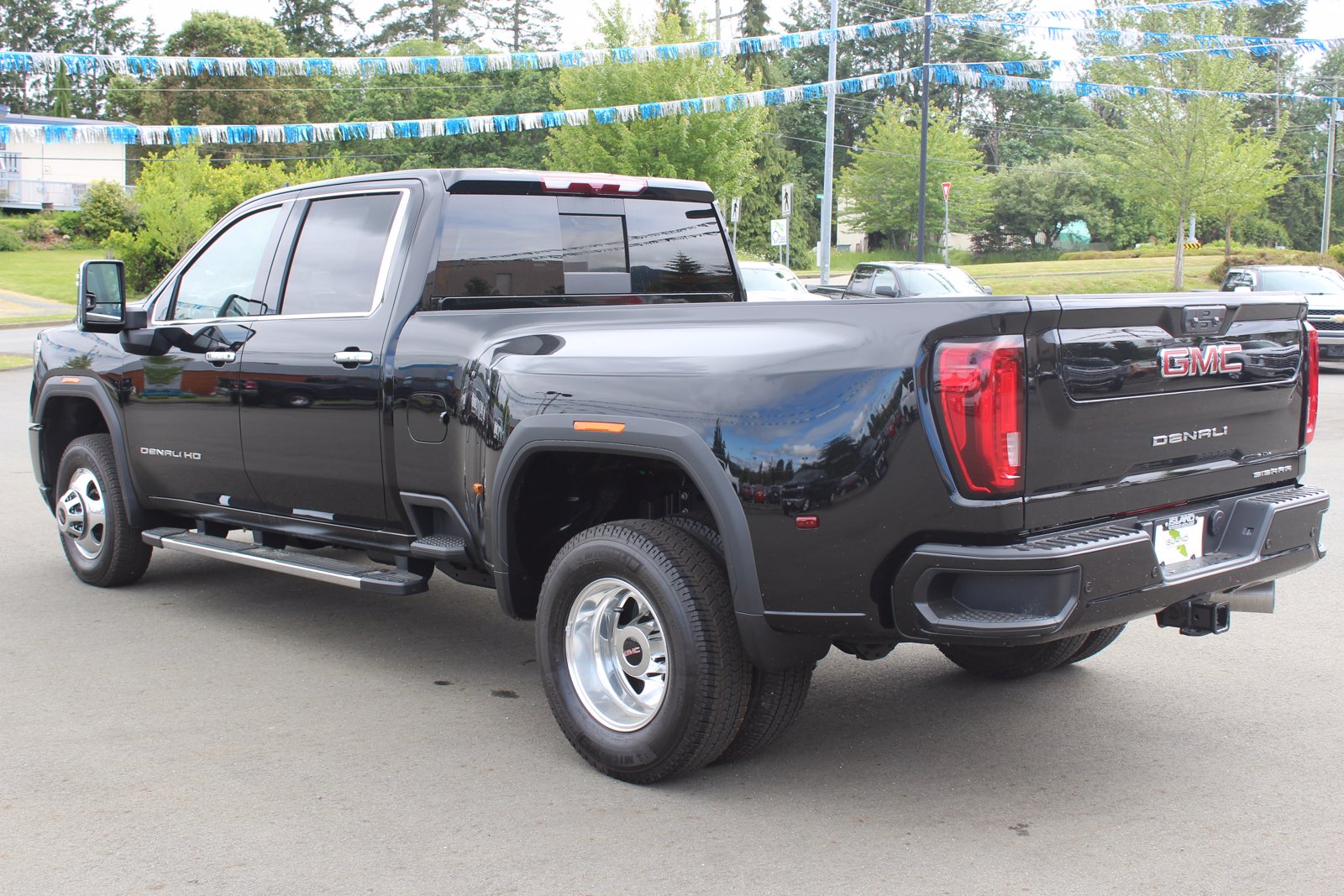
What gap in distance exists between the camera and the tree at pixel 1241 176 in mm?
38469

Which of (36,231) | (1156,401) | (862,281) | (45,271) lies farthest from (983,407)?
(36,231)

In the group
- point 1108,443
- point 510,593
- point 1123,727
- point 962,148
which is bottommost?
point 1123,727

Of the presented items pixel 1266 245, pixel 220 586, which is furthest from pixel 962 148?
pixel 220 586

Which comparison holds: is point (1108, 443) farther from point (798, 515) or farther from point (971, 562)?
point (798, 515)

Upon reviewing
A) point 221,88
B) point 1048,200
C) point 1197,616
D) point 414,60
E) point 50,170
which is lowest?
point 1197,616

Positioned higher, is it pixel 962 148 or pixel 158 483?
pixel 962 148

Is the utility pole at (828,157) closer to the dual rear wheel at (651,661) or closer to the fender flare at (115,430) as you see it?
the fender flare at (115,430)

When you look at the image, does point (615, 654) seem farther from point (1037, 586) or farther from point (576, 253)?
point (576, 253)

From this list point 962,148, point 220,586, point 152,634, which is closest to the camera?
point 152,634

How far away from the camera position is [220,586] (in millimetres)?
7004

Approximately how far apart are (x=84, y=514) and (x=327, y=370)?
7.75 feet

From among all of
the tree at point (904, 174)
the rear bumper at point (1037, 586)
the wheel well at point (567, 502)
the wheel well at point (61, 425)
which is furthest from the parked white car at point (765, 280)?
the tree at point (904, 174)

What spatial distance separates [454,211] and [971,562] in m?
2.70

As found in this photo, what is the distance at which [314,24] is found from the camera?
283ft
